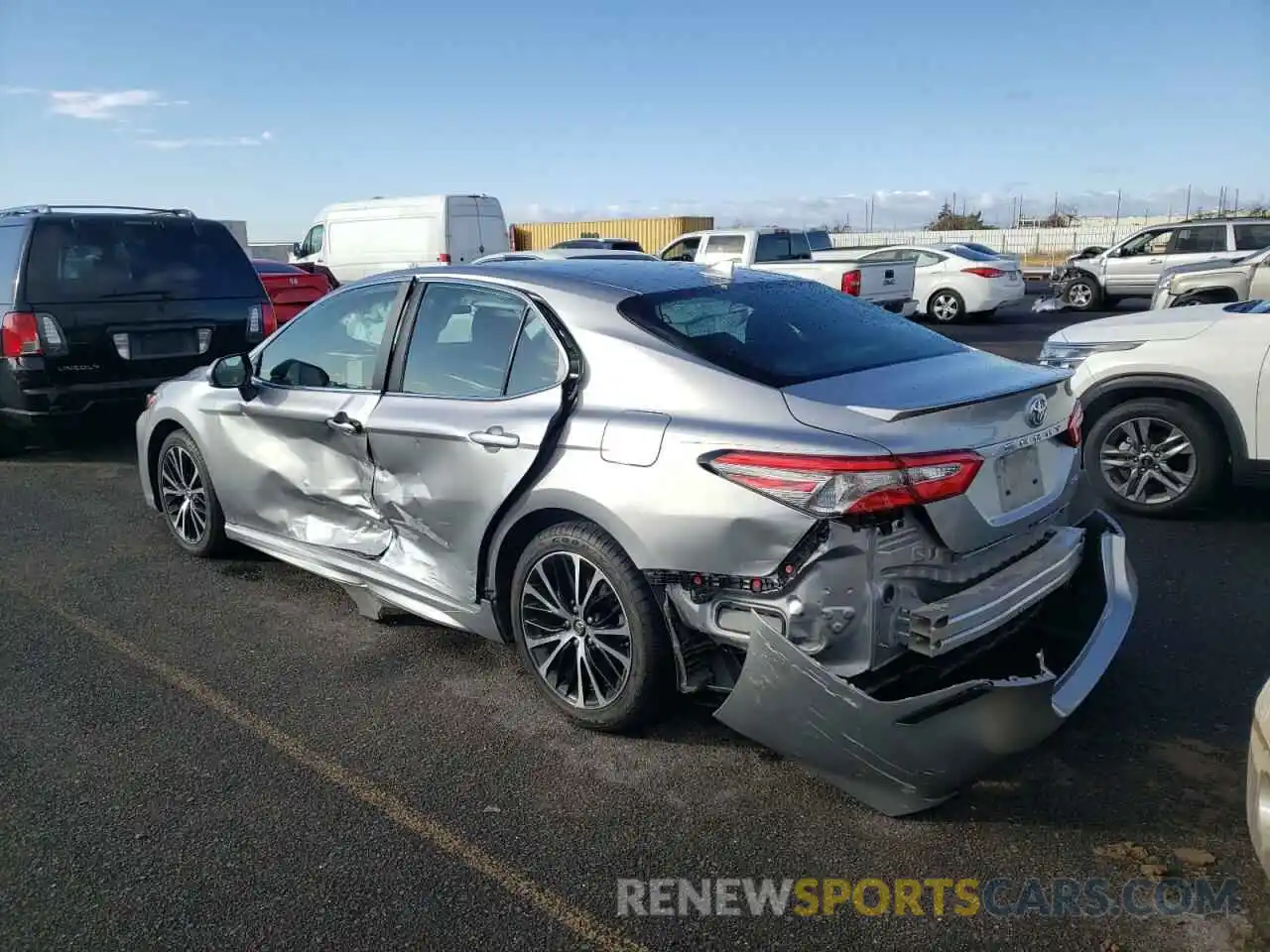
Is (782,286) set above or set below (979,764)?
above

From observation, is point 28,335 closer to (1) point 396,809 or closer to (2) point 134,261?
(2) point 134,261

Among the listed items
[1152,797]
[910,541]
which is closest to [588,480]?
[910,541]

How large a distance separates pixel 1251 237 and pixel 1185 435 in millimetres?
14171

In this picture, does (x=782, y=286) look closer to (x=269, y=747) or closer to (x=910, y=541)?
(x=910, y=541)

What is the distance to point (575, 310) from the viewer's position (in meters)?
3.74

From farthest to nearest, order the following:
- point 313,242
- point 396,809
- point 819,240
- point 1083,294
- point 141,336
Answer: point 313,242
point 1083,294
point 819,240
point 141,336
point 396,809

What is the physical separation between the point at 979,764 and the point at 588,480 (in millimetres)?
1466

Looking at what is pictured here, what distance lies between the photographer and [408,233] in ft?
64.3

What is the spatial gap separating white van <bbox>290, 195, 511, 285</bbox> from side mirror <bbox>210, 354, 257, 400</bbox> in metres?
13.8

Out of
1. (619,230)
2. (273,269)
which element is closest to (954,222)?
(619,230)

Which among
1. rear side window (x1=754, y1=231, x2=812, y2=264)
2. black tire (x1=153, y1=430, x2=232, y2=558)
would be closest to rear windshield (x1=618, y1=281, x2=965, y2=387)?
black tire (x1=153, y1=430, x2=232, y2=558)
